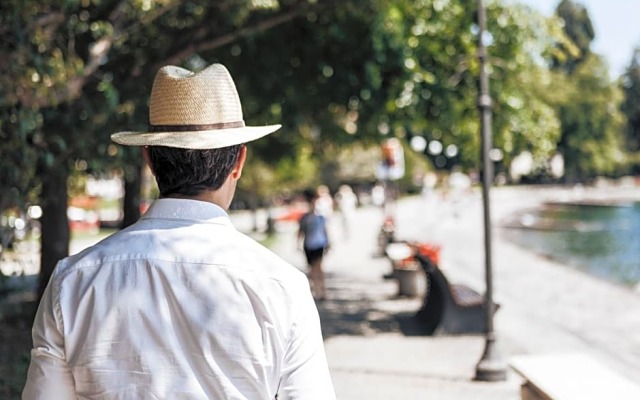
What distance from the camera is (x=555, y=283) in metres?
16.8

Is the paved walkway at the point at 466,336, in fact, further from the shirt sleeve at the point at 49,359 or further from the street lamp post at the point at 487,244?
the shirt sleeve at the point at 49,359

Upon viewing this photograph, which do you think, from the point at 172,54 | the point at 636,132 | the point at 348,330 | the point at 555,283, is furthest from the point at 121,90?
the point at 636,132

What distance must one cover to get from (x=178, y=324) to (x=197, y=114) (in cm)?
49

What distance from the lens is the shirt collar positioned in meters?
2.08

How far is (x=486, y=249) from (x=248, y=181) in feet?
78.5

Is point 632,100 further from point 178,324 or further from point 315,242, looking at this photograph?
point 178,324

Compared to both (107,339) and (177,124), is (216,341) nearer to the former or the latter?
(107,339)

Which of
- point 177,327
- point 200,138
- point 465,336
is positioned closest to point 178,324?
point 177,327

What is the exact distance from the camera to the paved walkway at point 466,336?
27.9 ft

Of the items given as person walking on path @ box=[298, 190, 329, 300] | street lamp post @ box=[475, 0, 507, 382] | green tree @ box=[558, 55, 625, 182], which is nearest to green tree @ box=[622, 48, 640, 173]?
green tree @ box=[558, 55, 625, 182]

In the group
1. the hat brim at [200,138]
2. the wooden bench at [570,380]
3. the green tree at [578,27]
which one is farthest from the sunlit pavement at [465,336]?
the green tree at [578,27]

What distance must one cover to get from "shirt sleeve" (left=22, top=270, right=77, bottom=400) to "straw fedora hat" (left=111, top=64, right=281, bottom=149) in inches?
16.7

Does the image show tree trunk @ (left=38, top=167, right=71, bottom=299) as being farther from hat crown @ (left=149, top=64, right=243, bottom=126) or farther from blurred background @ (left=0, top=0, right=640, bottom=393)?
hat crown @ (left=149, top=64, right=243, bottom=126)

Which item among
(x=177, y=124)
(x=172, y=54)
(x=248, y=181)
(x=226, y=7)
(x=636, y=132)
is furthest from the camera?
(x=636, y=132)
